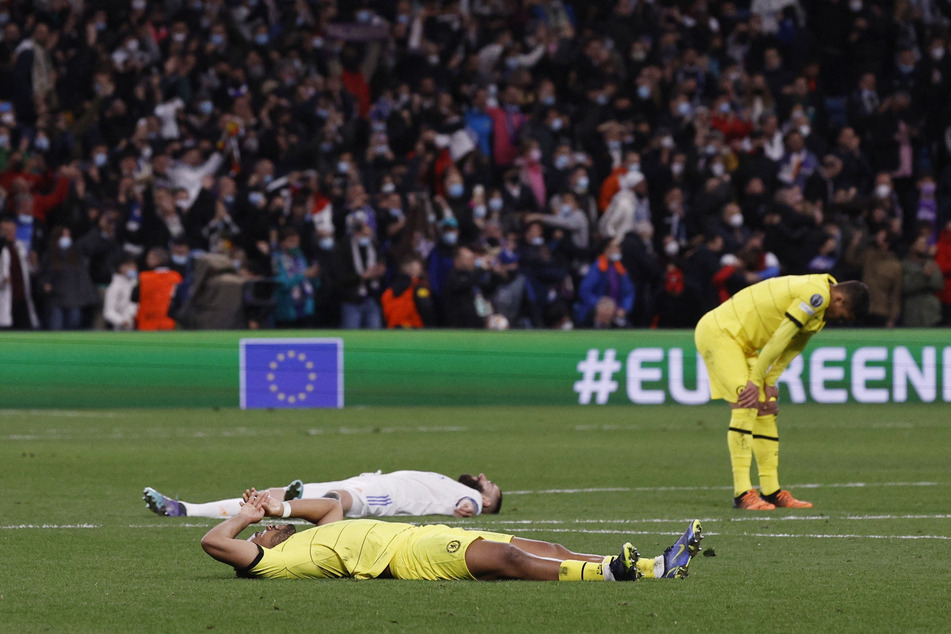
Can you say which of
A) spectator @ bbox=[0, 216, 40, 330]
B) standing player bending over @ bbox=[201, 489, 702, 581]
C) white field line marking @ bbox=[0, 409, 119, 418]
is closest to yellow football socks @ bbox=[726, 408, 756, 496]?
standing player bending over @ bbox=[201, 489, 702, 581]

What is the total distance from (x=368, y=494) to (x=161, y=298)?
11865mm

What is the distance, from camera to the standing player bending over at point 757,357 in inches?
450

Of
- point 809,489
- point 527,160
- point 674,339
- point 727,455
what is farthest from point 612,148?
point 809,489

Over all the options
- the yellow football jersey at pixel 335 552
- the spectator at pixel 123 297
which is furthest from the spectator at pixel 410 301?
the yellow football jersey at pixel 335 552

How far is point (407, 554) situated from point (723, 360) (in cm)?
471

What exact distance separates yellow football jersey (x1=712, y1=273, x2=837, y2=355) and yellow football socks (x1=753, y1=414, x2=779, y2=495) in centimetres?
53

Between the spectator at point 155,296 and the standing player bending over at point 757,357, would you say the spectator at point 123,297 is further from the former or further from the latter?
the standing player bending over at point 757,357

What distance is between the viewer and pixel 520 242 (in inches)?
915

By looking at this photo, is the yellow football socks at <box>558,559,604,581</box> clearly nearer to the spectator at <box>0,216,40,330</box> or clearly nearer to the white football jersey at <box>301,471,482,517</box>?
the white football jersey at <box>301,471,482,517</box>

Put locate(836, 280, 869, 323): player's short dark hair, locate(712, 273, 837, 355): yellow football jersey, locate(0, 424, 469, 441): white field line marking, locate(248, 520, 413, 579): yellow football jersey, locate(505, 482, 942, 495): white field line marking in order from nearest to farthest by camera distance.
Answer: locate(248, 520, 413, 579): yellow football jersey
locate(836, 280, 869, 323): player's short dark hair
locate(712, 273, 837, 355): yellow football jersey
locate(505, 482, 942, 495): white field line marking
locate(0, 424, 469, 441): white field line marking

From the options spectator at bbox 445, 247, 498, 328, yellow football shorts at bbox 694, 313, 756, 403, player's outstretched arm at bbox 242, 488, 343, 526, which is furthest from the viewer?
spectator at bbox 445, 247, 498, 328

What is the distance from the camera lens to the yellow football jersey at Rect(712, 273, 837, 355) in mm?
11281

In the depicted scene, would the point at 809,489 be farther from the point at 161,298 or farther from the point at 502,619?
the point at 161,298

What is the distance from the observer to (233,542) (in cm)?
764
